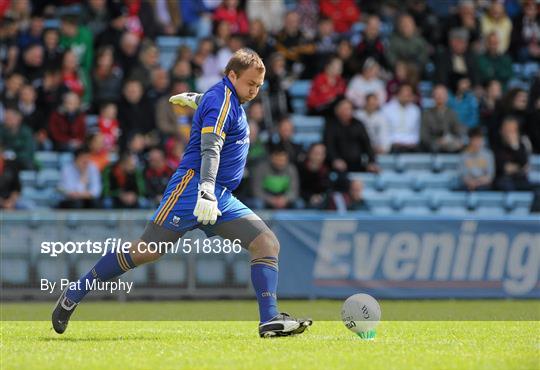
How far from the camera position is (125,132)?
58.6ft

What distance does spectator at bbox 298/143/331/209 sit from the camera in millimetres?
17344

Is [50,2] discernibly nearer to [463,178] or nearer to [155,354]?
[463,178]

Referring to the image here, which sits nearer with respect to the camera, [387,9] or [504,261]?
[504,261]

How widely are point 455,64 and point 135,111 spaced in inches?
239

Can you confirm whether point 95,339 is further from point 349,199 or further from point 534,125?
point 534,125

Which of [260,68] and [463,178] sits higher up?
[260,68]

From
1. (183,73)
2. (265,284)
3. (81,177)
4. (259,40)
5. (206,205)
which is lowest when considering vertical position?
(81,177)

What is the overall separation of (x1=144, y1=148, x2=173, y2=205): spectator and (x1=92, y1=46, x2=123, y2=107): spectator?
2083 millimetres

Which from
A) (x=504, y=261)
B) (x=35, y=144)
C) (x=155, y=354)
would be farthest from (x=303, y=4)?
(x=155, y=354)

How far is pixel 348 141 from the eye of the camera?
Answer: 18141mm

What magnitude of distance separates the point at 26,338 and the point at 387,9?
1424cm

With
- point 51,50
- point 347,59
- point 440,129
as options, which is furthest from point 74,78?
point 440,129

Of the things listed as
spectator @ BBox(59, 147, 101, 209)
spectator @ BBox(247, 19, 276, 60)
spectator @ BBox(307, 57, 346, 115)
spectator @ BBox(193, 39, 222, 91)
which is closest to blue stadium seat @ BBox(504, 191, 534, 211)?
spectator @ BBox(307, 57, 346, 115)

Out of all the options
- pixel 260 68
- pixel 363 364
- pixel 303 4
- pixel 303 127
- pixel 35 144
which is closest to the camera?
pixel 363 364
